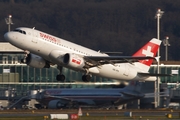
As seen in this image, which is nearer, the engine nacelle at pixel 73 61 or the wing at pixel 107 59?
the engine nacelle at pixel 73 61

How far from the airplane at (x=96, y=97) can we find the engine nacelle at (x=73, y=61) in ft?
87.2

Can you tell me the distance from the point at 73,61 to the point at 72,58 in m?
0.34

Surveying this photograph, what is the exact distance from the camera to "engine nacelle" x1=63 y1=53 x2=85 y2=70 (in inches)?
2840

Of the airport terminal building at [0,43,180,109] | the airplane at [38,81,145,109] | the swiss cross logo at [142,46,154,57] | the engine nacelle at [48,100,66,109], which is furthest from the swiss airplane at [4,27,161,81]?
the airport terminal building at [0,43,180,109]

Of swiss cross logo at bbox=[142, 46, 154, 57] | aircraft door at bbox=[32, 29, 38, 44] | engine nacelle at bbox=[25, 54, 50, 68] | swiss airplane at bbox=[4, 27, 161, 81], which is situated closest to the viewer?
aircraft door at bbox=[32, 29, 38, 44]

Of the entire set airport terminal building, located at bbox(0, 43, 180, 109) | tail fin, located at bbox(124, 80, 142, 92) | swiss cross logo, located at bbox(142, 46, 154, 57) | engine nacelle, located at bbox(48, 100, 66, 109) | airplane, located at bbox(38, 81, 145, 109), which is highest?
swiss cross logo, located at bbox(142, 46, 154, 57)

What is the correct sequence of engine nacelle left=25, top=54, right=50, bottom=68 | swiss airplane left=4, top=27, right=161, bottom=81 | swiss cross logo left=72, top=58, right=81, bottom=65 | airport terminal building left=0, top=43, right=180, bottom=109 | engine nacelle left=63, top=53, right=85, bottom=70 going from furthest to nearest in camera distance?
airport terminal building left=0, top=43, right=180, bottom=109 → engine nacelle left=25, top=54, right=50, bottom=68 → swiss cross logo left=72, top=58, right=81, bottom=65 → engine nacelle left=63, top=53, right=85, bottom=70 → swiss airplane left=4, top=27, right=161, bottom=81

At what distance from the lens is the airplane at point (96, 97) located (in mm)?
99188

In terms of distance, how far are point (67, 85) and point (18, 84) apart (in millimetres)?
8206

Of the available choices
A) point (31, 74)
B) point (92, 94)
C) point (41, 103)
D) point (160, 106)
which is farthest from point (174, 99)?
point (31, 74)

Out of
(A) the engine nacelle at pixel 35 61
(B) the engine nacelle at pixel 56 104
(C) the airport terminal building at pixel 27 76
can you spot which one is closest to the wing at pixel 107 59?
(A) the engine nacelle at pixel 35 61

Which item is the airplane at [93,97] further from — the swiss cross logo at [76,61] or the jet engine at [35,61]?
the swiss cross logo at [76,61]

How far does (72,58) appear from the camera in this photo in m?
72.1

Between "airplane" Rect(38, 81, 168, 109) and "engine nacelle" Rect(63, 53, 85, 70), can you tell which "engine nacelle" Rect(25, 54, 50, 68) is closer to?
"engine nacelle" Rect(63, 53, 85, 70)
